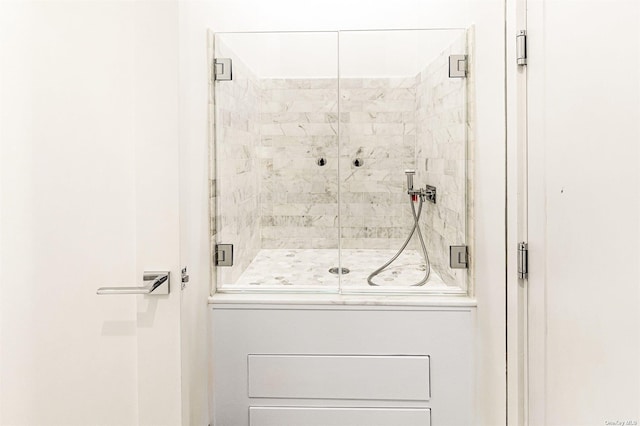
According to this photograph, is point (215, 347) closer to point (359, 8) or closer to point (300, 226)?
point (300, 226)

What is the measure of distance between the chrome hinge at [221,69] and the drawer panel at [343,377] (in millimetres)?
1183

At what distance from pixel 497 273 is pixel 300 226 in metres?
0.96

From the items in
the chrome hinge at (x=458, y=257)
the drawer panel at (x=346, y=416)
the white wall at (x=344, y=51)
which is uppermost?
the white wall at (x=344, y=51)

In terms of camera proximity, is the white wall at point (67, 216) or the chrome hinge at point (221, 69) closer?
the white wall at point (67, 216)

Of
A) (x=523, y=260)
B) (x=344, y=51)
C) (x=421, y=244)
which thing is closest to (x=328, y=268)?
(x=421, y=244)

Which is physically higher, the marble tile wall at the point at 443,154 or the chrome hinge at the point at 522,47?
the chrome hinge at the point at 522,47

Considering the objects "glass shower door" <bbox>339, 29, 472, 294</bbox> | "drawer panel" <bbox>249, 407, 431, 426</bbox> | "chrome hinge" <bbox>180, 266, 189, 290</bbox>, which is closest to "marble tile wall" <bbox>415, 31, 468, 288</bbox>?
"glass shower door" <bbox>339, 29, 472, 294</bbox>

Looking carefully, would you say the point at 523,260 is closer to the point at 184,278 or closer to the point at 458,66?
the point at 458,66

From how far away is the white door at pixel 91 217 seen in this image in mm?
1470

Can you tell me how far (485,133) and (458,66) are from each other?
352 millimetres

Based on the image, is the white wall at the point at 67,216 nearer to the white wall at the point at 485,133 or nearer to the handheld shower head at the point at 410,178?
the white wall at the point at 485,133

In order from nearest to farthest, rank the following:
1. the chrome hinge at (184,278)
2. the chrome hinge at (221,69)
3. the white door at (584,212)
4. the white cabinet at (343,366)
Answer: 1. the white door at (584,212)
2. the chrome hinge at (184,278)
3. the white cabinet at (343,366)
4. the chrome hinge at (221,69)

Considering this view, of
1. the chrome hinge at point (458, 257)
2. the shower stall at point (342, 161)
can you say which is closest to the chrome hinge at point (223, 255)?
the shower stall at point (342, 161)

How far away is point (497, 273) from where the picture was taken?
5.73 feet
